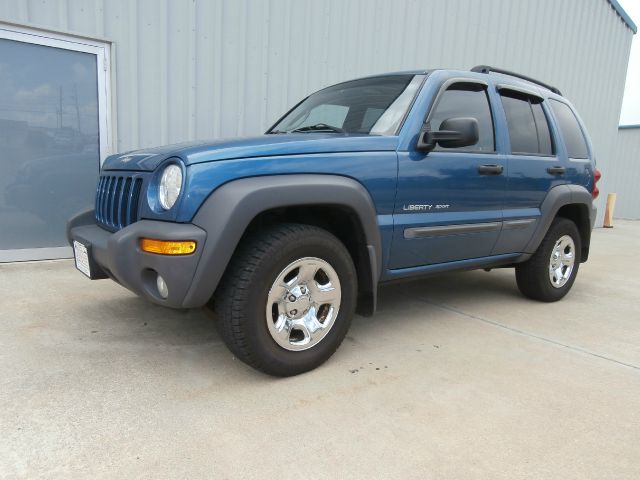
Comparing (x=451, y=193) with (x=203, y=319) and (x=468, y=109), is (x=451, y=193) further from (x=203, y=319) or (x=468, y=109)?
(x=203, y=319)

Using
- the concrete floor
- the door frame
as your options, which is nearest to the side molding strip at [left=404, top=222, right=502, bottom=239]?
the concrete floor

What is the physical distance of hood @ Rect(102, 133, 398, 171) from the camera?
2246 millimetres

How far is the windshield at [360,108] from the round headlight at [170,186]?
116 cm

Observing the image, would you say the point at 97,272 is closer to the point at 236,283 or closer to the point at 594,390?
the point at 236,283

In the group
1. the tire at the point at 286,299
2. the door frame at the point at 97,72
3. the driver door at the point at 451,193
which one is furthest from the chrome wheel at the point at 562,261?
the door frame at the point at 97,72

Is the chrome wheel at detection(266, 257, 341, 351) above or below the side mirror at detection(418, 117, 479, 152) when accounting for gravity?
below

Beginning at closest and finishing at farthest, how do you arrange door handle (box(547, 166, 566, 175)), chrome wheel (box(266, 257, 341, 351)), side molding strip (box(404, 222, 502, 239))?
1. chrome wheel (box(266, 257, 341, 351))
2. side molding strip (box(404, 222, 502, 239))
3. door handle (box(547, 166, 566, 175))

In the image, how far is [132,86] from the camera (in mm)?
5035

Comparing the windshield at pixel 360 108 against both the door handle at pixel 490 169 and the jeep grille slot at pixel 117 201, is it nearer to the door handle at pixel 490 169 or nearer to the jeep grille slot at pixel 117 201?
the door handle at pixel 490 169

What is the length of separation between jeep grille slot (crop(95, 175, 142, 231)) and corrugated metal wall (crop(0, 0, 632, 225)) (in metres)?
2.40

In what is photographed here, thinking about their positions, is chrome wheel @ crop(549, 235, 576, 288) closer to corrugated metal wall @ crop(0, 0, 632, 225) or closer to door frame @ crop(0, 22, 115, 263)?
corrugated metal wall @ crop(0, 0, 632, 225)

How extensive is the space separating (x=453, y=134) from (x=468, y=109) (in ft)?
2.17

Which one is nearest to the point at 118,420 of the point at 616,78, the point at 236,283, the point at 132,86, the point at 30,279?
the point at 236,283

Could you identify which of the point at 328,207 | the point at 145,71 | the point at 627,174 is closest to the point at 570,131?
the point at 328,207
